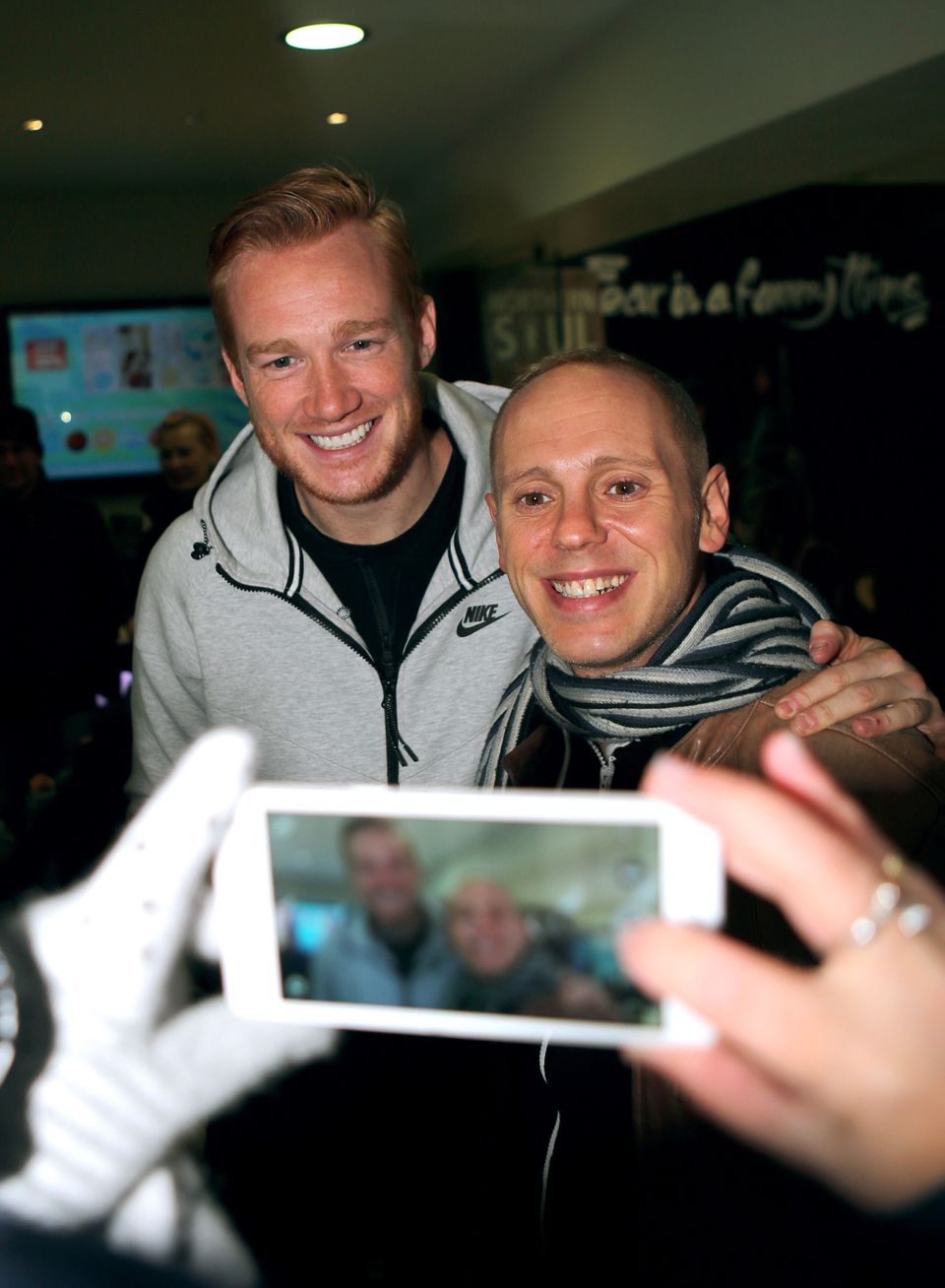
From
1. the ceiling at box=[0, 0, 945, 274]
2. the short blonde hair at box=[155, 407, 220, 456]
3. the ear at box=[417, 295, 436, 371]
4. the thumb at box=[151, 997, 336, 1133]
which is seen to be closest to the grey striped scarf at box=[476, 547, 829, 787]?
the thumb at box=[151, 997, 336, 1133]

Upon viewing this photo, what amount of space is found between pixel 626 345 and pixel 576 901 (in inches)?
116

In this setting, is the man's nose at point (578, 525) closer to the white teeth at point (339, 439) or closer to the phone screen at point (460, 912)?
the white teeth at point (339, 439)

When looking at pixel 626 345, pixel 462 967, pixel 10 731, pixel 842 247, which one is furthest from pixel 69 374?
pixel 462 967

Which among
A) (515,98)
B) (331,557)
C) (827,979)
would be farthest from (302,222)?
(515,98)

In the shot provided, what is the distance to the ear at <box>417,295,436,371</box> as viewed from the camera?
1210 mm

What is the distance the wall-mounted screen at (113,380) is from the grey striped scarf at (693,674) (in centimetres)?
365

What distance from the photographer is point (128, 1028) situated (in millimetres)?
595

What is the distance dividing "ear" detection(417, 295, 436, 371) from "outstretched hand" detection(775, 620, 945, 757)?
0.57m

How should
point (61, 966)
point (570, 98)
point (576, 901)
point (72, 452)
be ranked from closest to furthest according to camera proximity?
Result: point (576, 901)
point (61, 966)
point (570, 98)
point (72, 452)

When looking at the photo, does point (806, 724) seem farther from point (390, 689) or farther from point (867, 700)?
point (390, 689)

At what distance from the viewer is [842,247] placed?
3.01 m

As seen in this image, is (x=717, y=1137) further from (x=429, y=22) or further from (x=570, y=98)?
(x=570, y=98)

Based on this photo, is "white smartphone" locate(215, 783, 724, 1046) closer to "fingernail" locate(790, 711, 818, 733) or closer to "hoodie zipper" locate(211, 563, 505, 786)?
"fingernail" locate(790, 711, 818, 733)

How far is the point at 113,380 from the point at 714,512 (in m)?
3.87
